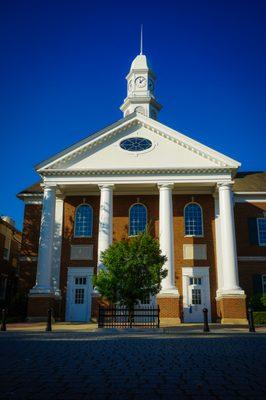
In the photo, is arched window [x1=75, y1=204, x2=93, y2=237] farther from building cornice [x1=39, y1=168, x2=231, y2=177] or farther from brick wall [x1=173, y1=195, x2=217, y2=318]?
brick wall [x1=173, y1=195, x2=217, y2=318]

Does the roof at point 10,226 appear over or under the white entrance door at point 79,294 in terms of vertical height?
over

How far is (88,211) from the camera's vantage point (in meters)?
31.1

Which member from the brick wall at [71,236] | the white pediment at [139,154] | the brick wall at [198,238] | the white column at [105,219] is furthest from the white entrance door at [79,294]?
the white pediment at [139,154]

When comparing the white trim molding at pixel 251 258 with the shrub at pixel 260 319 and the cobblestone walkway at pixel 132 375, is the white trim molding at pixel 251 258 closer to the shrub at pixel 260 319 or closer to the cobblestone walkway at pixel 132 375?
the shrub at pixel 260 319

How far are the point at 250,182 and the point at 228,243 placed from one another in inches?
330

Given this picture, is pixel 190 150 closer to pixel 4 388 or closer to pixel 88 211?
pixel 88 211

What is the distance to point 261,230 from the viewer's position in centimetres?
3116

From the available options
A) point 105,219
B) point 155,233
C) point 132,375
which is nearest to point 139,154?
point 105,219

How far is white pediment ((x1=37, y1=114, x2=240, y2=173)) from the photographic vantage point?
94.6 feet

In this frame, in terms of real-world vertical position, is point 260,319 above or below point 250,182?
below

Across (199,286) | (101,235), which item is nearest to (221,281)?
(199,286)

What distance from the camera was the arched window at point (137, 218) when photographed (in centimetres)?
3038

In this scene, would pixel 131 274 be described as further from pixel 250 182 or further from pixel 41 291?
pixel 250 182

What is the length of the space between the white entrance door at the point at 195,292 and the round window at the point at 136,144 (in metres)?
9.09
